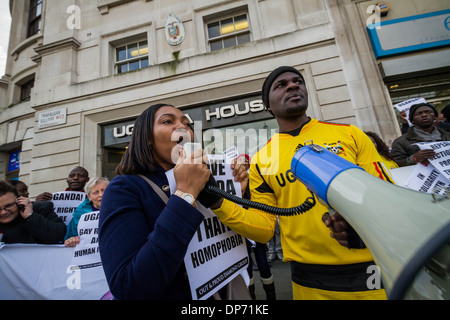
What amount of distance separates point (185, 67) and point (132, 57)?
9.00 feet

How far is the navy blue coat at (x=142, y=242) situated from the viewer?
0.69 metres

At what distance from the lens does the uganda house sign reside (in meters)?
7.01

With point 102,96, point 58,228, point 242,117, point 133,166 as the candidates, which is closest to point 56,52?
point 102,96

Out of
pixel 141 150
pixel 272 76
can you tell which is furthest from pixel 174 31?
pixel 141 150

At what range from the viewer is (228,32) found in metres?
7.12

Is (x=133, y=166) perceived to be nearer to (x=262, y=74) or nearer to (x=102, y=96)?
(x=262, y=74)

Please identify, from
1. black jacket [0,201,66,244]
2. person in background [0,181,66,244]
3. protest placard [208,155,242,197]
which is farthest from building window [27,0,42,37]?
protest placard [208,155,242,197]

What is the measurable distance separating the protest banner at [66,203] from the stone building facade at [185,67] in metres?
3.65

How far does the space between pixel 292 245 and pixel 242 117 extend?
530cm

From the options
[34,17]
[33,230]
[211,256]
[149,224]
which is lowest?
[211,256]

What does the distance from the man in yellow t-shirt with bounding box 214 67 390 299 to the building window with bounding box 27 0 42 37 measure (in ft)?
46.9

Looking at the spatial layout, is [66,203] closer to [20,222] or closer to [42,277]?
[20,222]

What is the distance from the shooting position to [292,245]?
4.38 feet

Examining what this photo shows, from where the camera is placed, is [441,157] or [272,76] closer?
[272,76]
